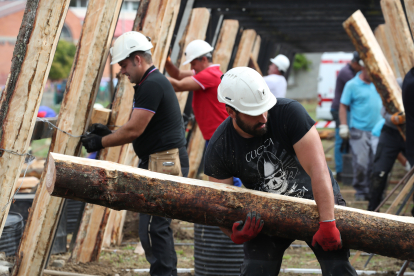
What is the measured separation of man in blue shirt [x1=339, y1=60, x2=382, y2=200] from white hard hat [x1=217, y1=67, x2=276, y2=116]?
552 centimetres

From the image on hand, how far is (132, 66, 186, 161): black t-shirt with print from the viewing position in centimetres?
395

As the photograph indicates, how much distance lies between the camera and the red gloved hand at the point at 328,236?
8.92ft

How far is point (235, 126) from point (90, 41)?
1705mm

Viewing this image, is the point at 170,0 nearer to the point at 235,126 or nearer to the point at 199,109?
the point at 199,109

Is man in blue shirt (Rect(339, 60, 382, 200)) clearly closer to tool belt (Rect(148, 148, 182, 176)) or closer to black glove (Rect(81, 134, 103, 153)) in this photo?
tool belt (Rect(148, 148, 182, 176))

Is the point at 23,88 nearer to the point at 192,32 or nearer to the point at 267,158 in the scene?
the point at 267,158

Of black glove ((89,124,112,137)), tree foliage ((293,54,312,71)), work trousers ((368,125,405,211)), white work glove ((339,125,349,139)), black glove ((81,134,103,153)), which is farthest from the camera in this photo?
tree foliage ((293,54,312,71))

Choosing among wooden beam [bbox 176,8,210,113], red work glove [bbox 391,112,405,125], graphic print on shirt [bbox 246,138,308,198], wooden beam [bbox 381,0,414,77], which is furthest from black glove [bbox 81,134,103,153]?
wooden beam [bbox 381,0,414,77]

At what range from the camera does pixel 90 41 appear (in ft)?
13.0

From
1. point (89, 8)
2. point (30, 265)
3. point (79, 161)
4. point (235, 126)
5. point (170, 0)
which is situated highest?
point (170, 0)

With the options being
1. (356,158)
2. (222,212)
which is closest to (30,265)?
(222,212)

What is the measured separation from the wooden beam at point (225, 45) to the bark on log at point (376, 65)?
2.52 meters

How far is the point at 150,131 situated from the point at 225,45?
4023mm

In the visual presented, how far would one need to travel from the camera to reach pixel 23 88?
328 cm
